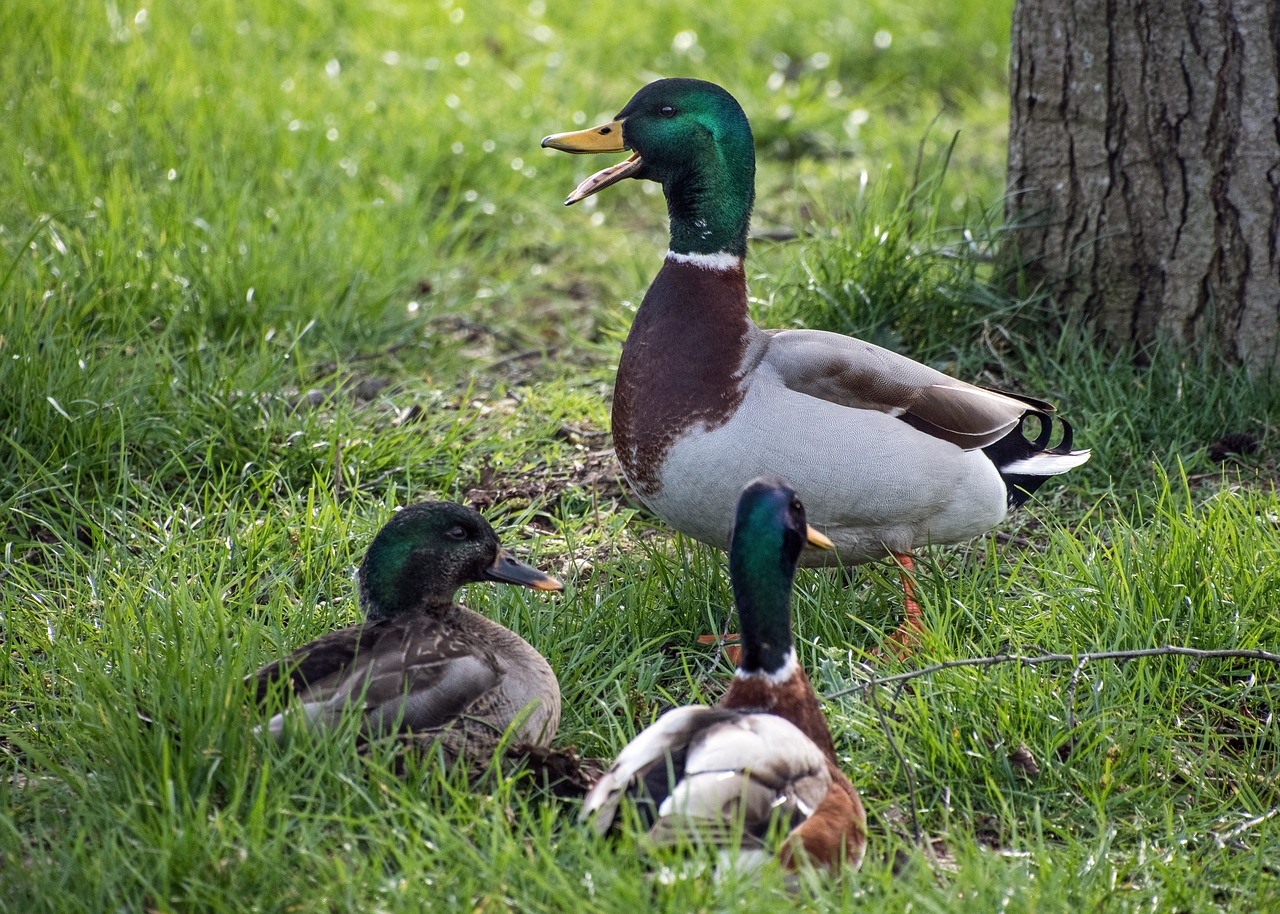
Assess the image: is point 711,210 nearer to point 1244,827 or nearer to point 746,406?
point 746,406

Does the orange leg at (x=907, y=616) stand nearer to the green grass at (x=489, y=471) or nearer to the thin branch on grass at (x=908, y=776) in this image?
the green grass at (x=489, y=471)

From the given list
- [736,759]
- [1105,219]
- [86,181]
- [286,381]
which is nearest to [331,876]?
[736,759]

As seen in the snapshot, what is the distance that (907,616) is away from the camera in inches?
133

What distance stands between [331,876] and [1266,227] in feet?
10.9

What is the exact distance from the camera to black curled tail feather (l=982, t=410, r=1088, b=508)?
3748 mm

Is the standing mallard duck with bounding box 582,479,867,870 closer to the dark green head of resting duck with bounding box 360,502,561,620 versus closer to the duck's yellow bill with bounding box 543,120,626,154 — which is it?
the dark green head of resting duck with bounding box 360,502,561,620

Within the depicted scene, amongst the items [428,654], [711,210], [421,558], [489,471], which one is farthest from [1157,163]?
Answer: [428,654]

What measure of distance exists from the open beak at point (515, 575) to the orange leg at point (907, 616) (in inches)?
30.8

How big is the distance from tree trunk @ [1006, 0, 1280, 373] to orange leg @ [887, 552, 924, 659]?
4.77 feet

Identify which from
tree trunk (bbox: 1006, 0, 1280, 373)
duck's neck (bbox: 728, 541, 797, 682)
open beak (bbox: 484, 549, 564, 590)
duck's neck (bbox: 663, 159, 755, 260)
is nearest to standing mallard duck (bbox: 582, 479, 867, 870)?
duck's neck (bbox: 728, 541, 797, 682)

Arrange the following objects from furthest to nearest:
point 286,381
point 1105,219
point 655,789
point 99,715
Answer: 1. point 286,381
2. point 1105,219
3. point 99,715
4. point 655,789

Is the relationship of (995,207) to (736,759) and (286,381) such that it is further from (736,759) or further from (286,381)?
(736,759)

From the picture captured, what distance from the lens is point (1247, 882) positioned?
8.13 feet

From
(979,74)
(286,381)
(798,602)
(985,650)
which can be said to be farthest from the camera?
(979,74)
